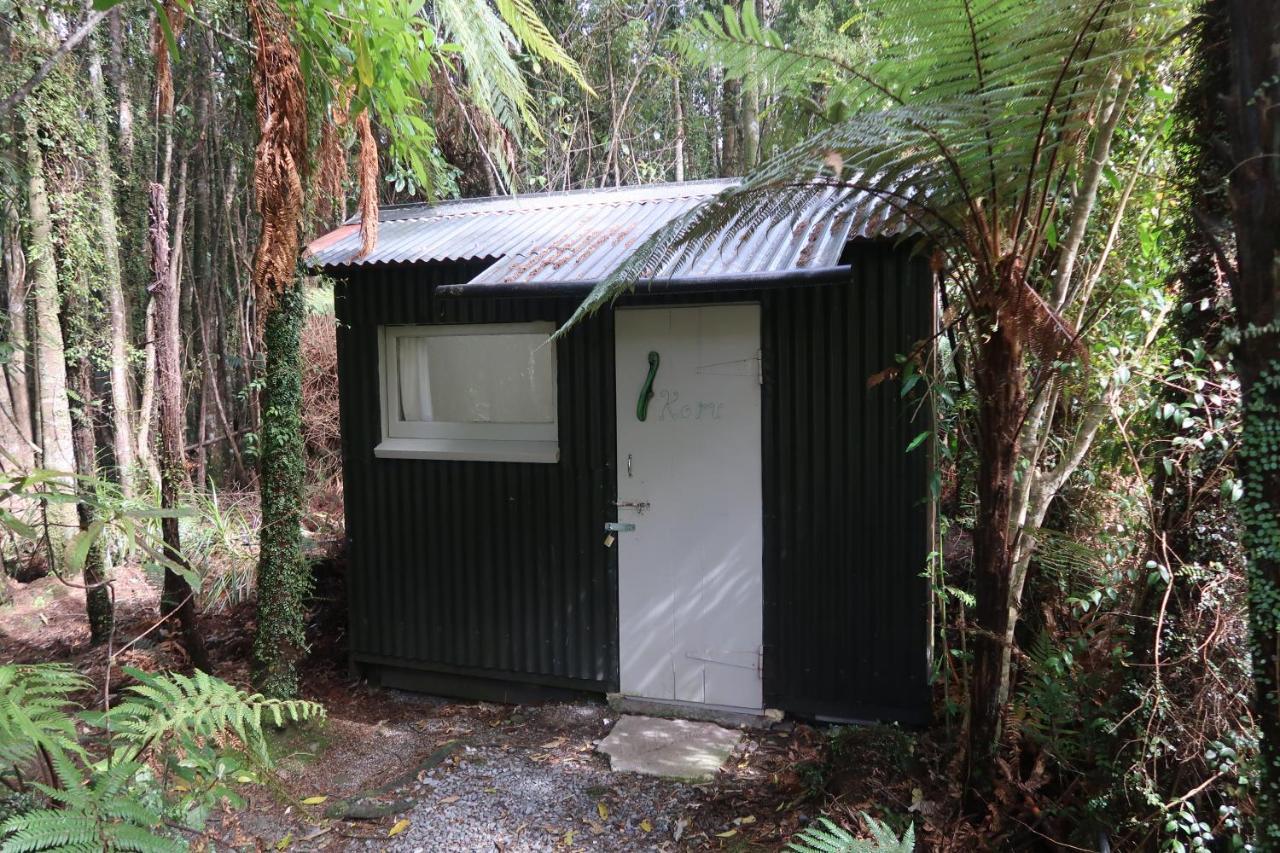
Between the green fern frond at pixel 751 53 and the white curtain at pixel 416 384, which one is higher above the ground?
the green fern frond at pixel 751 53

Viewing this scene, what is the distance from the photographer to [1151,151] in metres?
3.02

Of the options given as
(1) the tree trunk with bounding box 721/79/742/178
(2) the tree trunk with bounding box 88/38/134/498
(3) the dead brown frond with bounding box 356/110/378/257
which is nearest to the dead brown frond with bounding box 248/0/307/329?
(3) the dead brown frond with bounding box 356/110/378/257

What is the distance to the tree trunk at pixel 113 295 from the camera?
6793 mm

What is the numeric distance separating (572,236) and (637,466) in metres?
1.46

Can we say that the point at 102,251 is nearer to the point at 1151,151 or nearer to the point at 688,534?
the point at 688,534

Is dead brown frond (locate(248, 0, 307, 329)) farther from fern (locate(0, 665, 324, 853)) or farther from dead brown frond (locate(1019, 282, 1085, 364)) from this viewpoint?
dead brown frond (locate(1019, 282, 1085, 364))

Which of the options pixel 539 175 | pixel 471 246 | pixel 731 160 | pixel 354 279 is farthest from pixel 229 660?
pixel 731 160

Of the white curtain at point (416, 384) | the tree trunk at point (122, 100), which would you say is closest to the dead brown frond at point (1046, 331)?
the white curtain at point (416, 384)

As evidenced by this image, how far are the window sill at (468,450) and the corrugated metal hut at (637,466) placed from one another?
0.5 inches

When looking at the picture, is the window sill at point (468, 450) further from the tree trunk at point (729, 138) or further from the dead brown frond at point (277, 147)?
the tree trunk at point (729, 138)

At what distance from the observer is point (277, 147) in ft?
12.0

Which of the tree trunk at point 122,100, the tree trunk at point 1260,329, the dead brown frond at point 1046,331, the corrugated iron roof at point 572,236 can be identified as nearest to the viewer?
the tree trunk at point 1260,329

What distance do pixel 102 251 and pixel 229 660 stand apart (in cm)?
410

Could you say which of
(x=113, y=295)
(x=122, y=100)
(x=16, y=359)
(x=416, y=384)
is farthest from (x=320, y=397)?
(x=416, y=384)
